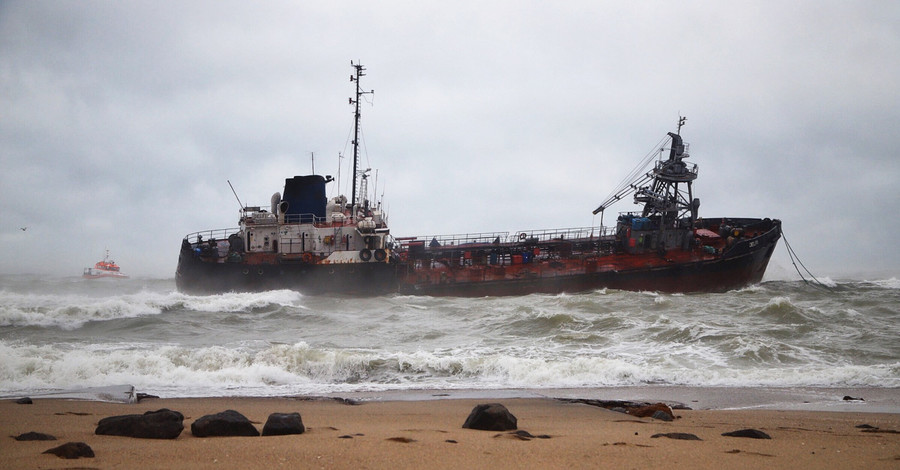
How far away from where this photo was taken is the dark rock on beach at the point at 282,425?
5.51 m

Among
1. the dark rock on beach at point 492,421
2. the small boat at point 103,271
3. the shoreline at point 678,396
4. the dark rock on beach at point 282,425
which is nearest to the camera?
the dark rock on beach at point 282,425

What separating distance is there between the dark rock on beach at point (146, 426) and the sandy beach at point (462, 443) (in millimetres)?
92

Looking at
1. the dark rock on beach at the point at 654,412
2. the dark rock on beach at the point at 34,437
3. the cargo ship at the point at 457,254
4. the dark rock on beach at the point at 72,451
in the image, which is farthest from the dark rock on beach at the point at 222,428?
the cargo ship at the point at 457,254

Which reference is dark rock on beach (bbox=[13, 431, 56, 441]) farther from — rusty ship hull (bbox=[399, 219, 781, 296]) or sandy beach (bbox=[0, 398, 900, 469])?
rusty ship hull (bbox=[399, 219, 781, 296])

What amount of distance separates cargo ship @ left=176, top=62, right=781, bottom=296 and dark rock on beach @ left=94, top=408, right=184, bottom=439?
85.7 ft

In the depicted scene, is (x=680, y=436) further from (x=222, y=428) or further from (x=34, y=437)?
(x=34, y=437)

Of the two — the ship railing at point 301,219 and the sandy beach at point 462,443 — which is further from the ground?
the ship railing at point 301,219

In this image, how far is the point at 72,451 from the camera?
4.40m

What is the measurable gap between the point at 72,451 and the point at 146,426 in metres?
0.87

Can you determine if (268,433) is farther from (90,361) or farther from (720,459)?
(90,361)

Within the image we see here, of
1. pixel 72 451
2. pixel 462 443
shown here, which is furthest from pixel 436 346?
pixel 72 451

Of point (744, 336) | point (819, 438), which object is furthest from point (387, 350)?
point (819, 438)

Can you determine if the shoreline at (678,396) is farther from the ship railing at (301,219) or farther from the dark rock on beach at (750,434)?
the ship railing at (301,219)

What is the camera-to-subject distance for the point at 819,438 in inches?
250
